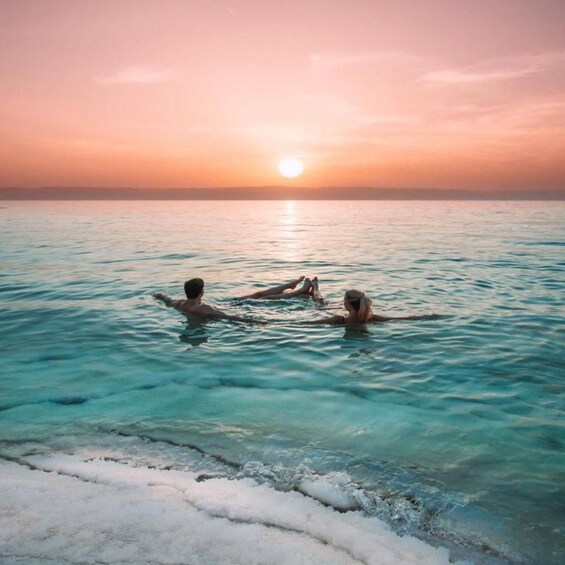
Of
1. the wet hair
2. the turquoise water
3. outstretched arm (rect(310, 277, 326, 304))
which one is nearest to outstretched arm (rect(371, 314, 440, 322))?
the turquoise water

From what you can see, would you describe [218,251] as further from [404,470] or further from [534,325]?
[404,470]

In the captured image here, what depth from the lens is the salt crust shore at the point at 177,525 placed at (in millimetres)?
Result: 3633

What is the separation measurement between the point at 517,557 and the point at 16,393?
7319 millimetres

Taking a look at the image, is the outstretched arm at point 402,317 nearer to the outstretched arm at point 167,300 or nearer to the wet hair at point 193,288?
the wet hair at point 193,288

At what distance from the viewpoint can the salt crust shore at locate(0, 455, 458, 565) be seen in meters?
3.63

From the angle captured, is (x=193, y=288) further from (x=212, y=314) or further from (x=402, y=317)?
(x=402, y=317)

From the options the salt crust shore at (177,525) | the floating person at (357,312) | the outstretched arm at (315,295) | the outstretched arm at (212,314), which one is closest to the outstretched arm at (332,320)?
the floating person at (357,312)

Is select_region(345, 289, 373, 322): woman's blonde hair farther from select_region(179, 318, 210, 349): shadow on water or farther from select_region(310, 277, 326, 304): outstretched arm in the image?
select_region(179, 318, 210, 349): shadow on water

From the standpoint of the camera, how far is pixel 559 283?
16.3 m

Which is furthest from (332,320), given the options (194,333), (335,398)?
(335,398)

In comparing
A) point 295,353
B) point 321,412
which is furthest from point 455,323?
point 321,412

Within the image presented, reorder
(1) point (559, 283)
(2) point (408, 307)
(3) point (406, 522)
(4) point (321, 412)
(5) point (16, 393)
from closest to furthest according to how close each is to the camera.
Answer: (3) point (406, 522)
(4) point (321, 412)
(5) point (16, 393)
(2) point (408, 307)
(1) point (559, 283)

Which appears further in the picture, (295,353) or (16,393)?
(295,353)

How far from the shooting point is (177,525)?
3992 mm
